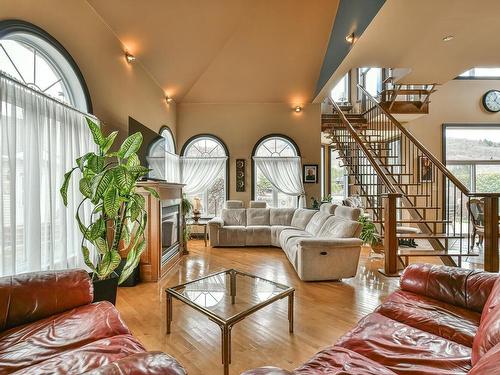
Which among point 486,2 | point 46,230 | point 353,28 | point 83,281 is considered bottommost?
point 83,281

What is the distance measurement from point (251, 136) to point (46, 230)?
4833 mm

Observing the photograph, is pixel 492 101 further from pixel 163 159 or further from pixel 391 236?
pixel 163 159

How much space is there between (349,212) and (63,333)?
344 cm

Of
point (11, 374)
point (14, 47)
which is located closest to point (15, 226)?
point (11, 374)

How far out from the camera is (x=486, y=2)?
8.59ft

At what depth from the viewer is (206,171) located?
6.43 m

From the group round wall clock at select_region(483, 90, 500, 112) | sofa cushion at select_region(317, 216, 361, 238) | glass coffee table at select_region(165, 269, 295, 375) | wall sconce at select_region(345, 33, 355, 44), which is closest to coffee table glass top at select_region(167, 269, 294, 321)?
glass coffee table at select_region(165, 269, 295, 375)

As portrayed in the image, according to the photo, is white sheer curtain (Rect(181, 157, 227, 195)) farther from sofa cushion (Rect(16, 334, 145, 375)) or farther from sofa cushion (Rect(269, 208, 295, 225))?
sofa cushion (Rect(16, 334, 145, 375))

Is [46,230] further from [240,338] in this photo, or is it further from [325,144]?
[325,144]

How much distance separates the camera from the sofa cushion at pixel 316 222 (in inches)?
177

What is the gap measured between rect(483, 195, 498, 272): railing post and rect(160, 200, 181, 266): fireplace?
164 inches

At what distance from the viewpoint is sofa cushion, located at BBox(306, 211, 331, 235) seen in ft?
14.8

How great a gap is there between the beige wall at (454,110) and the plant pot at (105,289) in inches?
294

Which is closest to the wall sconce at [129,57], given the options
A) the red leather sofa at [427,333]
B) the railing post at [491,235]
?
the red leather sofa at [427,333]
